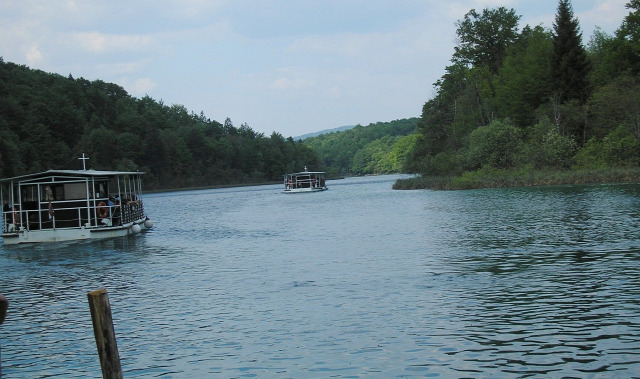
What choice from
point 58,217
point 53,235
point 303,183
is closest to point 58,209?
point 58,217

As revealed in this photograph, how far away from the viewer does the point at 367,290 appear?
1858cm

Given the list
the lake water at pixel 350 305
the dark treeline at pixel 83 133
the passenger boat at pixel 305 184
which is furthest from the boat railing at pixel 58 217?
the dark treeline at pixel 83 133

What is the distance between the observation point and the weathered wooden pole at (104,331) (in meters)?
7.75

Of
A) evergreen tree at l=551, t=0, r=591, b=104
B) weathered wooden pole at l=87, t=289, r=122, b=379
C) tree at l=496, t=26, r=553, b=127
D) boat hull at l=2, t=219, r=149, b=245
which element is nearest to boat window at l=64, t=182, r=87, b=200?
boat hull at l=2, t=219, r=149, b=245

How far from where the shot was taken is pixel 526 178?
7038 centimetres

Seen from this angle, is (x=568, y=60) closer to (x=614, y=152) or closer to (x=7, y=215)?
(x=614, y=152)

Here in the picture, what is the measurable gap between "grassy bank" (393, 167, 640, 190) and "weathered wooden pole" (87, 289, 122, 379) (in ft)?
198

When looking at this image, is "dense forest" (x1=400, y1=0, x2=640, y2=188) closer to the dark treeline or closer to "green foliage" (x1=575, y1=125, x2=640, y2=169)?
"green foliage" (x1=575, y1=125, x2=640, y2=169)

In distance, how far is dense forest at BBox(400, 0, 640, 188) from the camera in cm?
7156

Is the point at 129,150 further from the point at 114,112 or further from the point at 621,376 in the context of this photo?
the point at 621,376

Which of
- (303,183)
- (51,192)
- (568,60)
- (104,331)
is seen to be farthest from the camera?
(303,183)

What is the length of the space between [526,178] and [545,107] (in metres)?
16.6

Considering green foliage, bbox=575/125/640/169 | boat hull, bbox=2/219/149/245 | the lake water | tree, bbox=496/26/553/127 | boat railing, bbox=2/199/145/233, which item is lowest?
the lake water

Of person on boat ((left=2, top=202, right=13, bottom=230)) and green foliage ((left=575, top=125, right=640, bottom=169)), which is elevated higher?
green foliage ((left=575, top=125, right=640, bottom=169))
